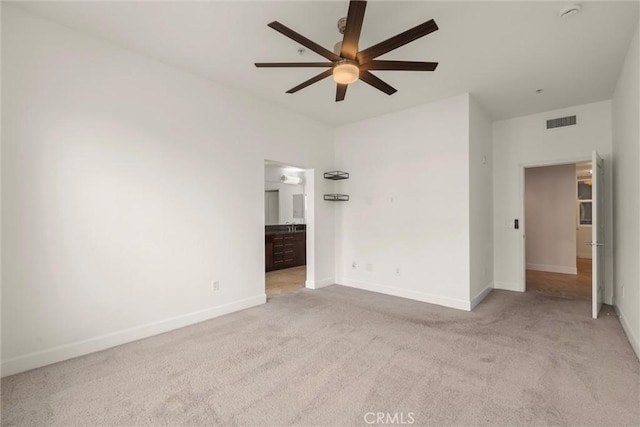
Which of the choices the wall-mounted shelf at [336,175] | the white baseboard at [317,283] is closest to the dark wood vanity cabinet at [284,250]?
the white baseboard at [317,283]

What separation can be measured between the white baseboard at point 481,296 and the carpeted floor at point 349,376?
0.53m

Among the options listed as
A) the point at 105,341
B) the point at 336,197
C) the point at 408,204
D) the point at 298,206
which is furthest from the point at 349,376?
the point at 298,206

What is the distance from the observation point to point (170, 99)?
3373mm

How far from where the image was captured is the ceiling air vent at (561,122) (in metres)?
4.59

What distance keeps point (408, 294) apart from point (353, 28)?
3.84m

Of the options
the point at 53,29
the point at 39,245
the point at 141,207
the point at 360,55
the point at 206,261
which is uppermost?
the point at 53,29

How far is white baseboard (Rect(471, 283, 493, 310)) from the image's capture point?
4139 millimetres

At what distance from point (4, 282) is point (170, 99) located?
2281 mm

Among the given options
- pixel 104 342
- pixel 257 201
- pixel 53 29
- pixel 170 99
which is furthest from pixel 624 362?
pixel 53 29

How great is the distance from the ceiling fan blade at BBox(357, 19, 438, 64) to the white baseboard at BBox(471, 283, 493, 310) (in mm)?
3530

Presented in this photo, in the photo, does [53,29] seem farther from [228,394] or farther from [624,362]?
[624,362]

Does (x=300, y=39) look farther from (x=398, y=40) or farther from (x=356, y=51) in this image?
(x=398, y=40)

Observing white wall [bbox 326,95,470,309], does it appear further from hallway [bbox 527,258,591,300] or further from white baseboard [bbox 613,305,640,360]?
hallway [bbox 527,258,591,300]

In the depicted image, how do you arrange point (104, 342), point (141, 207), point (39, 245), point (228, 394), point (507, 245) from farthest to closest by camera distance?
point (507, 245), point (141, 207), point (104, 342), point (39, 245), point (228, 394)
